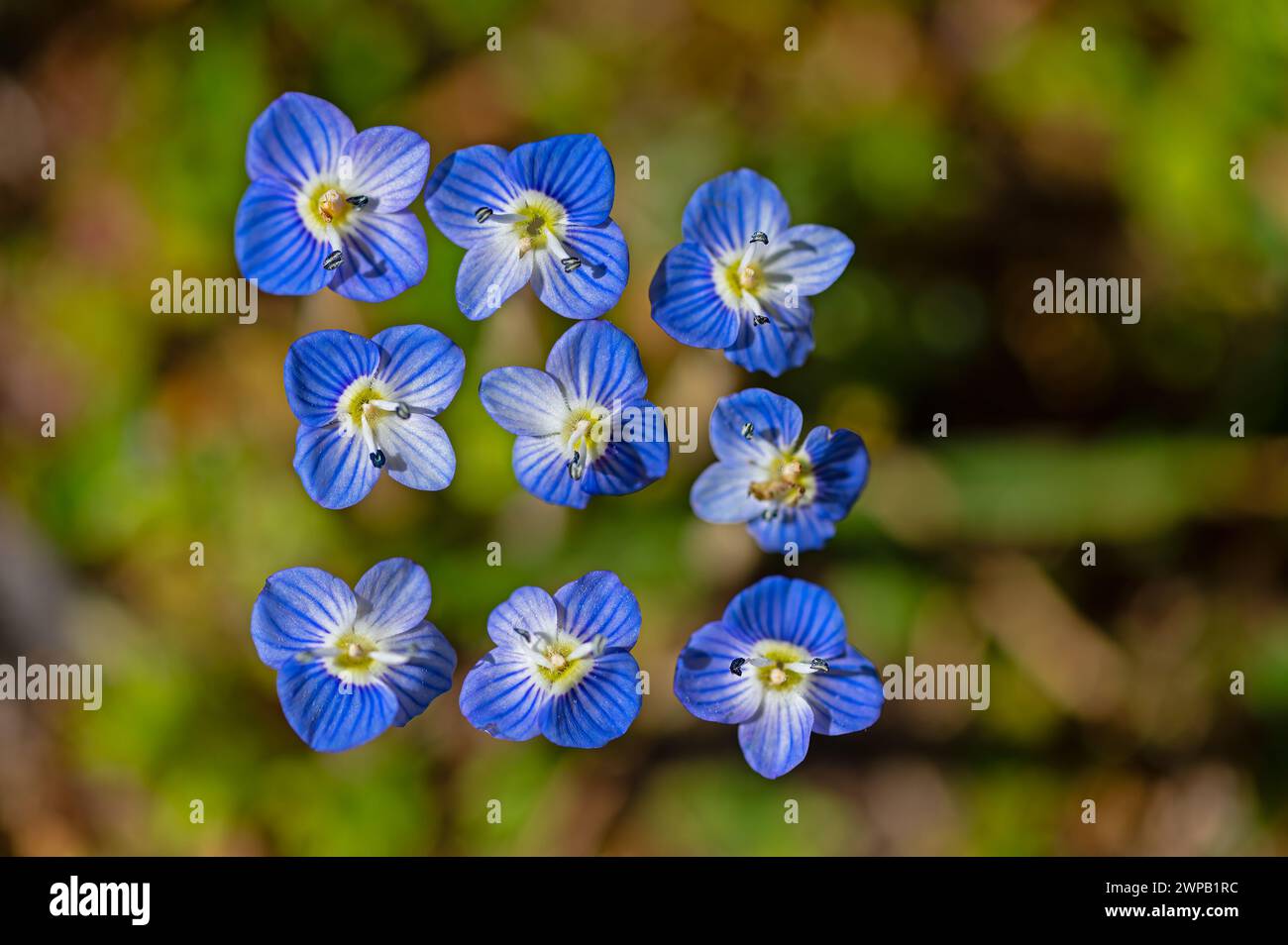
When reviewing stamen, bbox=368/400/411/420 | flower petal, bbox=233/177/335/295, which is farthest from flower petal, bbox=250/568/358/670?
flower petal, bbox=233/177/335/295

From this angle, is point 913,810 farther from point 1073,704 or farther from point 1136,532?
point 1136,532

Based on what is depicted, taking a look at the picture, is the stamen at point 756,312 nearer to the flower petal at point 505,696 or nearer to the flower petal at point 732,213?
the flower petal at point 732,213

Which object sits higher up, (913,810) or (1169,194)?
(1169,194)

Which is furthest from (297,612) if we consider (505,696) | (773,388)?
(773,388)

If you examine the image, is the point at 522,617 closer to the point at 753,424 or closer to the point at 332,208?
the point at 753,424

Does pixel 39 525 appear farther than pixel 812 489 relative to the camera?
Yes

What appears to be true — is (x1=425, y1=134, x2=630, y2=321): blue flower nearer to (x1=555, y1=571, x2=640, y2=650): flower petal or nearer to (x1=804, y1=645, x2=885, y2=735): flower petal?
(x1=555, y1=571, x2=640, y2=650): flower petal

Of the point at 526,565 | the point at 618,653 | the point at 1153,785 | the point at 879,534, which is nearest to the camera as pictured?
the point at 618,653

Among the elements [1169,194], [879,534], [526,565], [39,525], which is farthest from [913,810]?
[39,525]
